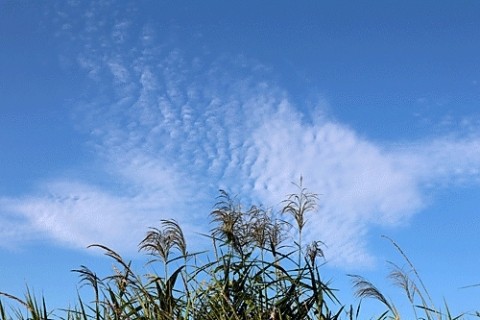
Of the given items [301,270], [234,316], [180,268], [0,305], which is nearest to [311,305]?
[301,270]

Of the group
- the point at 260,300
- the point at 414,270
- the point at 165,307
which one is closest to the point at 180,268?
the point at 165,307

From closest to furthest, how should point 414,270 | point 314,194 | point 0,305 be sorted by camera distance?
point 0,305
point 414,270
point 314,194

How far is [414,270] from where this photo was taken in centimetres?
498

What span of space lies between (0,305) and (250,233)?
5.88 feet

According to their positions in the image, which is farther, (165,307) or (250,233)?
(250,233)

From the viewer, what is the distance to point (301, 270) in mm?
4852

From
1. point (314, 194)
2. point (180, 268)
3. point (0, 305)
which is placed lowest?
point (0, 305)

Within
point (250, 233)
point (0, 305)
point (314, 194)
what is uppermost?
point (314, 194)

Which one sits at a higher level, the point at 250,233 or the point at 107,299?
the point at 250,233

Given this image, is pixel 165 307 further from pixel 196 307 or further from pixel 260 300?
pixel 260 300

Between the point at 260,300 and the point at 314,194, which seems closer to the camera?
the point at 260,300

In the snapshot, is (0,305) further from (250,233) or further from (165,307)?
(250,233)

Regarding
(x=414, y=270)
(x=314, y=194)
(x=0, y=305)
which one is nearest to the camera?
(x=0, y=305)

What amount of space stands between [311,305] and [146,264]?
1305 millimetres
